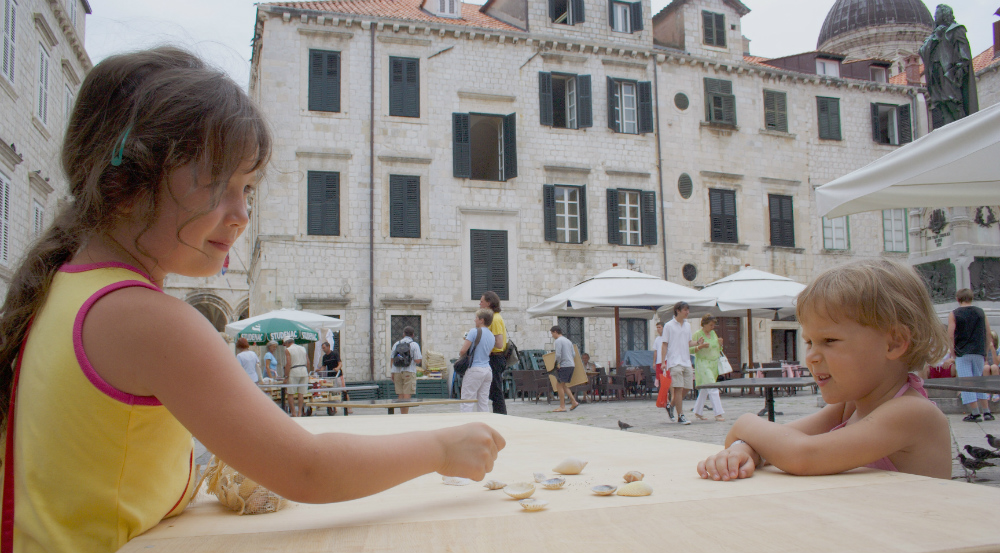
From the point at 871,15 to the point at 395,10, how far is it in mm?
26423

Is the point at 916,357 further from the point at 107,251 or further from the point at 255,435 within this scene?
the point at 107,251

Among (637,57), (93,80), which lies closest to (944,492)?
(93,80)

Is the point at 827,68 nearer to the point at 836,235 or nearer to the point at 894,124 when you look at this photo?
the point at 894,124

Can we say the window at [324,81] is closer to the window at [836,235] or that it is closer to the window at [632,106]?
the window at [632,106]

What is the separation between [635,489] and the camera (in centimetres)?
118

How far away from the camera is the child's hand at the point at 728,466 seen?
52.7 inches

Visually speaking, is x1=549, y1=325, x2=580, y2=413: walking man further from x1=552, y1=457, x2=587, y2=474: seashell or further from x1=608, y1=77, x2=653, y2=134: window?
x1=552, y1=457, x2=587, y2=474: seashell

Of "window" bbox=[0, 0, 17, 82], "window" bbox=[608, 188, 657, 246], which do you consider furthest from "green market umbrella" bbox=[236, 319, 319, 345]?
"window" bbox=[608, 188, 657, 246]

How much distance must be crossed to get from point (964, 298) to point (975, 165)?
445cm

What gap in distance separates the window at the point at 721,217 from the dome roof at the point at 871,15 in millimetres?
20241

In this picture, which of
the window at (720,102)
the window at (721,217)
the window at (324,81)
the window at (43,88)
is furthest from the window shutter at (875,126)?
the window at (43,88)

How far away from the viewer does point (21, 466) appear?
0.99 metres

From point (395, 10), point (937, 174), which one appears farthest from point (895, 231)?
point (937, 174)

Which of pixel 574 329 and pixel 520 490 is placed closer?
pixel 520 490
